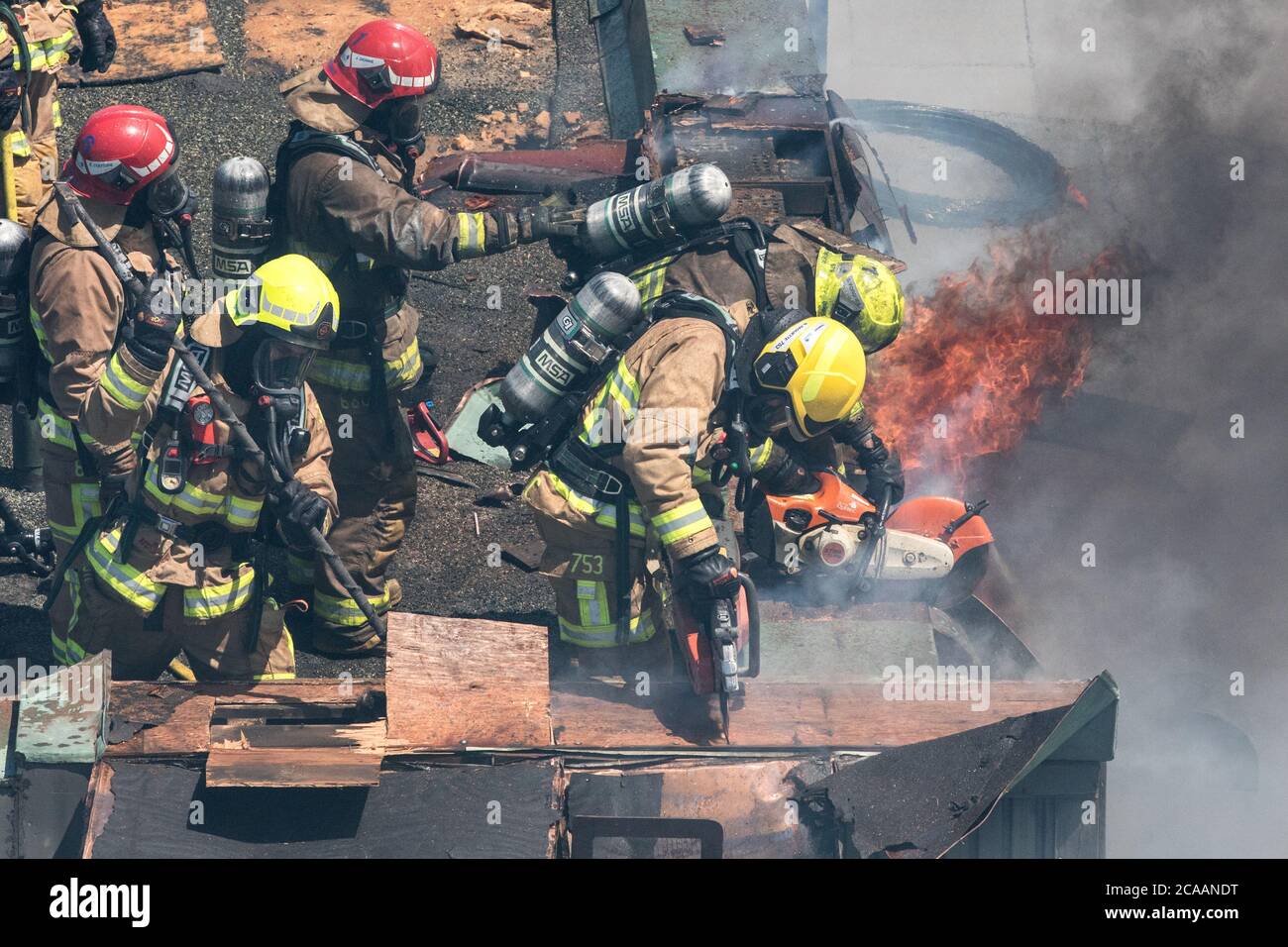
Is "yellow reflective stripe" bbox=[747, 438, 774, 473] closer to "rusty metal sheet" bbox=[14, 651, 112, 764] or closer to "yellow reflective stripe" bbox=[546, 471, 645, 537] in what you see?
"yellow reflective stripe" bbox=[546, 471, 645, 537]

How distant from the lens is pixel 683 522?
5.62 m

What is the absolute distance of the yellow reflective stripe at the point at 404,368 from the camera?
671cm

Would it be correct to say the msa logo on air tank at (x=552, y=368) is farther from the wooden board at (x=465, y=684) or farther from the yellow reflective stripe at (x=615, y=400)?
the wooden board at (x=465, y=684)

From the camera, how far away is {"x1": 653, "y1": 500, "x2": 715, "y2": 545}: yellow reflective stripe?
562 centimetres

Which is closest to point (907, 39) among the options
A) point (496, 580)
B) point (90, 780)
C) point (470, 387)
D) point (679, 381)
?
point (470, 387)

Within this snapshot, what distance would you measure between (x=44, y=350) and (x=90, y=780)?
1.73 meters

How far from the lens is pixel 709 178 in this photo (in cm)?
612

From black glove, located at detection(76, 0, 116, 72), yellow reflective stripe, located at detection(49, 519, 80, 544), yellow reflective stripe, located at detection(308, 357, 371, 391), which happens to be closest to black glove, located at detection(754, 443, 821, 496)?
yellow reflective stripe, located at detection(308, 357, 371, 391)

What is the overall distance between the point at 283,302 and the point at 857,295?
2343 millimetres

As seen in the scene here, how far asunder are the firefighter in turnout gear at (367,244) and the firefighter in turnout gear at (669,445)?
3.14 ft

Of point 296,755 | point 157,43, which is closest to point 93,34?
point 157,43

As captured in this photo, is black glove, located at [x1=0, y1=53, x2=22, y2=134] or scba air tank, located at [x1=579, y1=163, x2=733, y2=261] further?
black glove, located at [x1=0, y1=53, x2=22, y2=134]

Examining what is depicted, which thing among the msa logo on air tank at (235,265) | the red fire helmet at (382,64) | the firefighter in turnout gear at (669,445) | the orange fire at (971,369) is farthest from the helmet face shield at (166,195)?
the orange fire at (971,369)

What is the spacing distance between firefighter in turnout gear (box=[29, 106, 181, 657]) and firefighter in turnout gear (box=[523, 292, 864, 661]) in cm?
159
